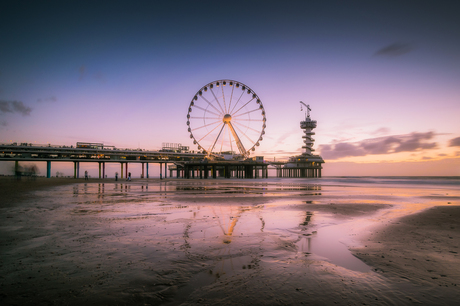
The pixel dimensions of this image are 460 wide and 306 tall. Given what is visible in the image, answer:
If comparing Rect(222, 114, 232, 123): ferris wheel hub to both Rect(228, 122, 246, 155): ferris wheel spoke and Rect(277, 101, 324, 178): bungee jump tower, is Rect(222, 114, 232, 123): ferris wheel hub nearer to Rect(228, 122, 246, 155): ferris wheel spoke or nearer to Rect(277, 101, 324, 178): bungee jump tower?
Rect(228, 122, 246, 155): ferris wheel spoke

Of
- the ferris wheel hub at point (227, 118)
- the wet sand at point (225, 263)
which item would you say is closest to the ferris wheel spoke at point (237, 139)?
the ferris wheel hub at point (227, 118)

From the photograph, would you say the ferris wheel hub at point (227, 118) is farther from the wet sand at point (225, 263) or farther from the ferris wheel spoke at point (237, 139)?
the wet sand at point (225, 263)

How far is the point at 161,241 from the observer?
19.0ft

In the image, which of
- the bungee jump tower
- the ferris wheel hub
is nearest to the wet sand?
the ferris wheel hub

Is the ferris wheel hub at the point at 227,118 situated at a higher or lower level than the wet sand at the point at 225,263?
higher

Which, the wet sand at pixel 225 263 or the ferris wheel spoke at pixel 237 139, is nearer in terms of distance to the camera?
the wet sand at pixel 225 263

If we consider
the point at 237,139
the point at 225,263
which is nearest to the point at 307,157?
the point at 237,139

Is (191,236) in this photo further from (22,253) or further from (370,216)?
(370,216)

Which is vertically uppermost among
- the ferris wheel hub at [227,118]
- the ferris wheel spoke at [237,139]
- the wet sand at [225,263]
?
the ferris wheel hub at [227,118]

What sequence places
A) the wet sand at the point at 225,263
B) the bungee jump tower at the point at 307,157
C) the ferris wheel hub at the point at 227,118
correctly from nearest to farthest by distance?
the wet sand at the point at 225,263 < the ferris wheel hub at the point at 227,118 < the bungee jump tower at the point at 307,157

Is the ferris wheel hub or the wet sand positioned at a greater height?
the ferris wheel hub

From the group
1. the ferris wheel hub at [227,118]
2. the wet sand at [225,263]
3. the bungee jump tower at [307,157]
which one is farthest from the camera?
the bungee jump tower at [307,157]

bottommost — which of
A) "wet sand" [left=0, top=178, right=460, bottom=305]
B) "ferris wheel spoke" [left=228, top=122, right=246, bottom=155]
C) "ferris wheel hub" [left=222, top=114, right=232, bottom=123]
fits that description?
"wet sand" [left=0, top=178, right=460, bottom=305]

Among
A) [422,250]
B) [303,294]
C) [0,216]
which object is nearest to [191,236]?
[303,294]
